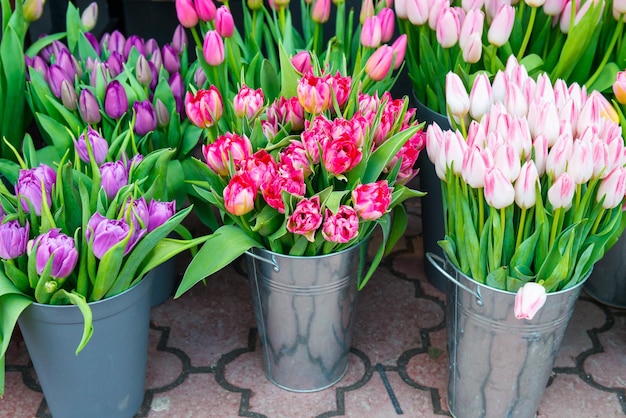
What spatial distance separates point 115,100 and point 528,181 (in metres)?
0.92

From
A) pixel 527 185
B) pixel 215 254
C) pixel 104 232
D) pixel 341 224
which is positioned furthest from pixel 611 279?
pixel 104 232

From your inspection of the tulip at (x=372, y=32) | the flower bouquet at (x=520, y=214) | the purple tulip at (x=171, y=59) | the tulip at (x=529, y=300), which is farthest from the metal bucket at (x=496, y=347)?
the purple tulip at (x=171, y=59)

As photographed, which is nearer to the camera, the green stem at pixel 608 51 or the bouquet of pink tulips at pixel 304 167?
the bouquet of pink tulips at pixel 304 167

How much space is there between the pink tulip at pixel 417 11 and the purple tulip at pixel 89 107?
2.44 feet

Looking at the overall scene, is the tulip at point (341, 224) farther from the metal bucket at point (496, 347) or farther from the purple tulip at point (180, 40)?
the purple tulip at point (180, 40)

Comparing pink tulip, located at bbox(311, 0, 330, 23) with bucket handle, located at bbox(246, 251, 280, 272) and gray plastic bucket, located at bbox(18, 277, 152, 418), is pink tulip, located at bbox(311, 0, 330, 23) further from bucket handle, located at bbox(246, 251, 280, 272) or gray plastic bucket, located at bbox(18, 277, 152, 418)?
gray plastic bucket, located at bbox(18, 277, 152, 418)

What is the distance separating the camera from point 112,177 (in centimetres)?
153

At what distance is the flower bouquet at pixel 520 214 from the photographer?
1.36 metres

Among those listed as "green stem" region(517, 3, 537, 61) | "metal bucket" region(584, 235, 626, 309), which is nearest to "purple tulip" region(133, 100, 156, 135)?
"green stem" region(517, 3, 537, 61)

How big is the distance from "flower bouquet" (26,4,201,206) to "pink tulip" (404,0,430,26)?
0.57 meters

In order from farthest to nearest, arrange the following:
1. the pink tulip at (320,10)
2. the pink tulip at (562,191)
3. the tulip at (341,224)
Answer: the pink tulip at (320,10) < the tulip at (341,224) < the pink tulip at (562,191)

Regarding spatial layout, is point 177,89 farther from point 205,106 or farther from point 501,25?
point 501,25

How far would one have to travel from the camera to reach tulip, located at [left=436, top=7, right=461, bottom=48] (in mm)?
1688

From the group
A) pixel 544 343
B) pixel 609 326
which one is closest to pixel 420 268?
pixel 609 326
